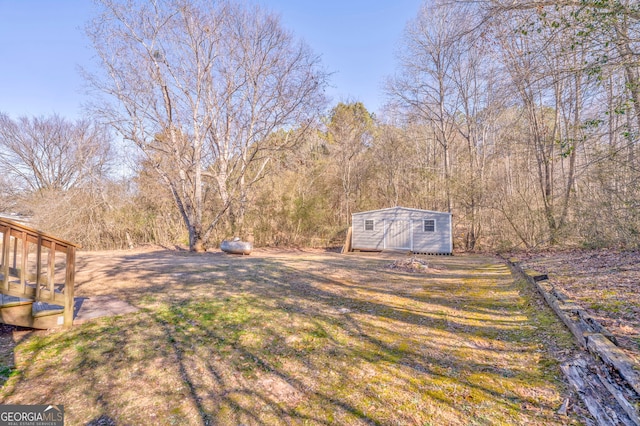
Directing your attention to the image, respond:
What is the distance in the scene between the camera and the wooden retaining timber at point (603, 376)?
1.87 m

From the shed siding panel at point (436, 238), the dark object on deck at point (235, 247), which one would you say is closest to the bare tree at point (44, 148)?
the dark object on deck at point (235, 247)

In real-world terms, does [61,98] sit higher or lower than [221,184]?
higher

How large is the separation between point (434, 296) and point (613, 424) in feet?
11.0

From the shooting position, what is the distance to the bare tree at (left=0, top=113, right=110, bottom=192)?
17141 millimetres

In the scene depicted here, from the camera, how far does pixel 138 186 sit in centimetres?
1484

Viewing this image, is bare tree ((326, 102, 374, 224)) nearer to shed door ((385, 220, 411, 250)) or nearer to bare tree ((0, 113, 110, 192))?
shed door ((385, 220, 411, 250))

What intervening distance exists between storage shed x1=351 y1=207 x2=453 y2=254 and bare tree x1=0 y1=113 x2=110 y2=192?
1442 centimetres

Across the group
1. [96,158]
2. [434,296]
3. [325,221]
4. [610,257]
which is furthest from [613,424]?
[96,158]

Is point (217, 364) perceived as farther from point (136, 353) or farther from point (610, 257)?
point (610, 257)

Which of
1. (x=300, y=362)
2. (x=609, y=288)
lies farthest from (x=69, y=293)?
(x=609, y=288)

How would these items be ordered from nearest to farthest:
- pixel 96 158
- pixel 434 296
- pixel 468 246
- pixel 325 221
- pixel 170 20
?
pixel 434 296 < pixel 170 20 < pixel 468 246 < pixel 96 158 < pixel 325 221

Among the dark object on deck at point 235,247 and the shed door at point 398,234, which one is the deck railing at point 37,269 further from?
the shed door at point 398,234

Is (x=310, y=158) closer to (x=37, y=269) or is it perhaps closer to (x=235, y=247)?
(x=235, y=247)

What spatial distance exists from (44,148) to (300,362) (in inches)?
934
